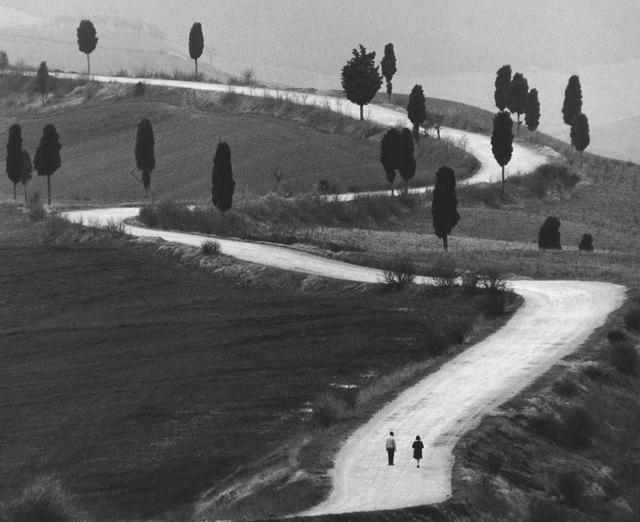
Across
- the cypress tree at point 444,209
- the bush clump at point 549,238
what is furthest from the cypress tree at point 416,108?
the cypress tree at point 444,209

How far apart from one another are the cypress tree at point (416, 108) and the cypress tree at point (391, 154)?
17.6m

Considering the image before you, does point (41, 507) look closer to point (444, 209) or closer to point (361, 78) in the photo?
point (444, 209)

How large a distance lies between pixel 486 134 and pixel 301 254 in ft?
192

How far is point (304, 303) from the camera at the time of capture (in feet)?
159

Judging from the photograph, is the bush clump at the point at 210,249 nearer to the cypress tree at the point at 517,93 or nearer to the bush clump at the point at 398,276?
the bush clump at the point at 398,276

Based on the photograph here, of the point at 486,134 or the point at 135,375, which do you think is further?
the point at 486,134

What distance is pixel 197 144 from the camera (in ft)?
362

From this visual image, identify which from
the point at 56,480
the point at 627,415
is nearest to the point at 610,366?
the point at 627,415

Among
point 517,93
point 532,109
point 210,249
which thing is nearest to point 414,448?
point 210,249

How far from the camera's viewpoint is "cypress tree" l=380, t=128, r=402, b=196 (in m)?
86.1

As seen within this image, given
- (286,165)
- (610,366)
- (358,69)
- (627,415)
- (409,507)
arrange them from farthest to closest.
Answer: (358,69), (286,165), (610,366), (627,415), (409,507)

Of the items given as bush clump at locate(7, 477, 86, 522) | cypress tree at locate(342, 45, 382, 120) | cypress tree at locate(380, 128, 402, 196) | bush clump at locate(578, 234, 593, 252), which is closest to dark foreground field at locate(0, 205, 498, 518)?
bush clump at locate(7, 477, 86, 522)

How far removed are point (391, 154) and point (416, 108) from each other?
18693 millimetres

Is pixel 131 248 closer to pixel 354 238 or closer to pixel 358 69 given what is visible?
pixel 354 238
